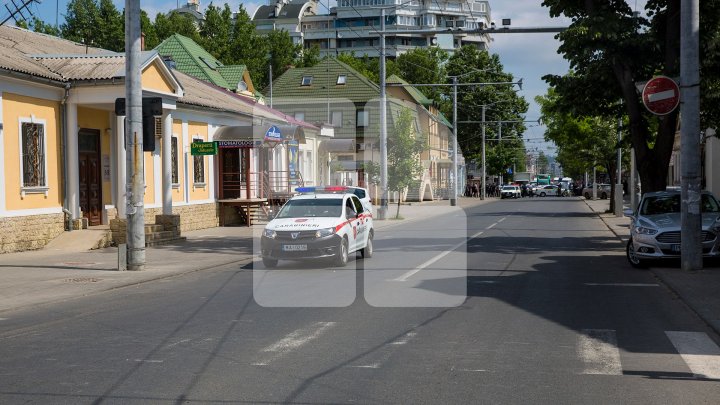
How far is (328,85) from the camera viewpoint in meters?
63.2

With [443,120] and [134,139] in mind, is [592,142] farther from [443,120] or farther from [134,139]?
[443,120]

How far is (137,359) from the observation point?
8.31 metres

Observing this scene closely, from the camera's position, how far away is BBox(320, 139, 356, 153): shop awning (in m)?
50.4

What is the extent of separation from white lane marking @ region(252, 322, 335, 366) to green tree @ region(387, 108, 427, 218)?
103 ft

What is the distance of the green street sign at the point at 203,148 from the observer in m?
29.1

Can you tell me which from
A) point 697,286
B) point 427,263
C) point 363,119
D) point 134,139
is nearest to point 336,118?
point 363,119

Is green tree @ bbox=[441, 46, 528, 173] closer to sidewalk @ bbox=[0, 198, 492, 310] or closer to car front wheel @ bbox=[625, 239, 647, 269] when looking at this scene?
sidewalk @ bbox=[0, 198, 492, 310]

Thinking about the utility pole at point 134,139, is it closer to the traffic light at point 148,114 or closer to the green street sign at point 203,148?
the traffic light at point 148,114

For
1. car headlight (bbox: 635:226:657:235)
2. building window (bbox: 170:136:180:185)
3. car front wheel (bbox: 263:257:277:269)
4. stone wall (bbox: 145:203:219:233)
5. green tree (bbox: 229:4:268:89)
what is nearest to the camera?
car headlight (bbox: 635:226:657:235)

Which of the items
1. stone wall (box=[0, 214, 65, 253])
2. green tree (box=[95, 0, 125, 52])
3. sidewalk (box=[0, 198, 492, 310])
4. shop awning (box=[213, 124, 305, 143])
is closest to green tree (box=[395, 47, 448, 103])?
green tree (box=[95, 0, 125, 52])

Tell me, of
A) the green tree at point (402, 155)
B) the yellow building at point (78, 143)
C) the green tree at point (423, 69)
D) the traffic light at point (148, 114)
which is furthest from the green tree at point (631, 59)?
the green tree at point (423, 69)

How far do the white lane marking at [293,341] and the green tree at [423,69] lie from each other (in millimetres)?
85193

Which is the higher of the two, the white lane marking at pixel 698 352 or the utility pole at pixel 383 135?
the utility pole at pixel 383 135

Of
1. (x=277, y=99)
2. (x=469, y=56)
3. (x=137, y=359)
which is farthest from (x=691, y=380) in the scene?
(x=469, y=56)
